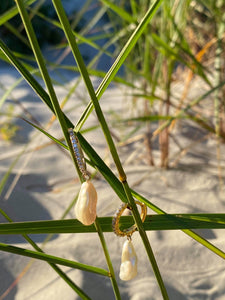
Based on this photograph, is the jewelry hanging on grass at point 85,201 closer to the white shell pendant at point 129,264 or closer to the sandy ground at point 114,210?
the white shell pendant at point 129,264

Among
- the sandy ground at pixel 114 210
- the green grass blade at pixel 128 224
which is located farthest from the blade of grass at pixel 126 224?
the sandy ground at pixel 114 210

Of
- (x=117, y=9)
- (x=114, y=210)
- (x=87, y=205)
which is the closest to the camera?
(x=87, y=205)

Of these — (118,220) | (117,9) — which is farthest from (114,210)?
(118,220)

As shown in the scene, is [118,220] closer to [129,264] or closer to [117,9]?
[129,264]

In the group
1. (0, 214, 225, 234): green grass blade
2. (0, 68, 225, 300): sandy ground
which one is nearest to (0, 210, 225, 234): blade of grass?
(0, 214, 225, 234): green grass blade

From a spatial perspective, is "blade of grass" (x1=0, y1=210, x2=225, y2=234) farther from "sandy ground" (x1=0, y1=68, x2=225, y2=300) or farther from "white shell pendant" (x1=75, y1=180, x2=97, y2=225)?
"sandy ground" (x1=0, y1=68, x2=225, y2=300)

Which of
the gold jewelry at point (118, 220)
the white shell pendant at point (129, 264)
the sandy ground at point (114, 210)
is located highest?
the sandy ground at point (114, 210)

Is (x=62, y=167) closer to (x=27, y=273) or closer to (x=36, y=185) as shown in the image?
(x=36, y=185)

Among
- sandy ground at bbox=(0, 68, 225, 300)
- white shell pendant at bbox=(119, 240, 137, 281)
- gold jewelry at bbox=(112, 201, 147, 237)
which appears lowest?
white shell pendant at bbox=(119, 240, 137, 281)
